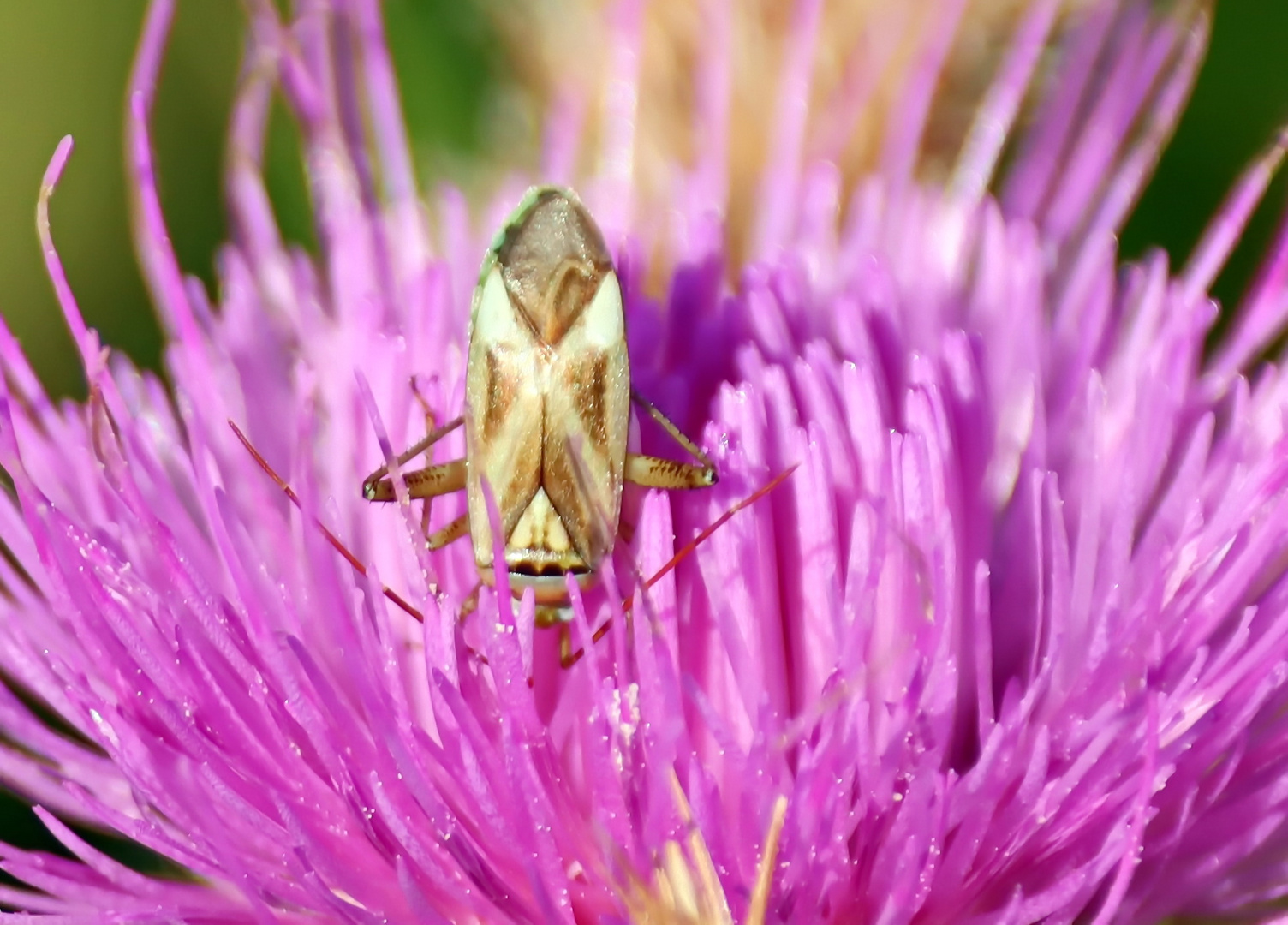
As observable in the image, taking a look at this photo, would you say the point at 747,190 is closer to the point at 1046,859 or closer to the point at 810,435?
the point at 810,435

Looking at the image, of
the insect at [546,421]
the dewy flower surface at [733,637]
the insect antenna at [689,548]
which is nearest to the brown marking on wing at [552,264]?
the insect at [546,421]

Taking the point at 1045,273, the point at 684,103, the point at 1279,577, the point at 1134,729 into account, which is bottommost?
the point at 1134,729

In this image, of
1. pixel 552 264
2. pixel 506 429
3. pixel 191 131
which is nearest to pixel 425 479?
pixel 506 429

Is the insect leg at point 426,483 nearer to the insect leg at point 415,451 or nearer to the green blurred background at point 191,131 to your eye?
the insect leg at point 415,451

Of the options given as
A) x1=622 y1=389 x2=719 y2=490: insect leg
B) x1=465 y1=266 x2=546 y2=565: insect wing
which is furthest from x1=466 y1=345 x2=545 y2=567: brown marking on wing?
x1=622 y1=389 x2=719 y2=490: insect leg

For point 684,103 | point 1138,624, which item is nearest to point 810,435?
point 1138,624

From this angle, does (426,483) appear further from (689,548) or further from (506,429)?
(689,548)
